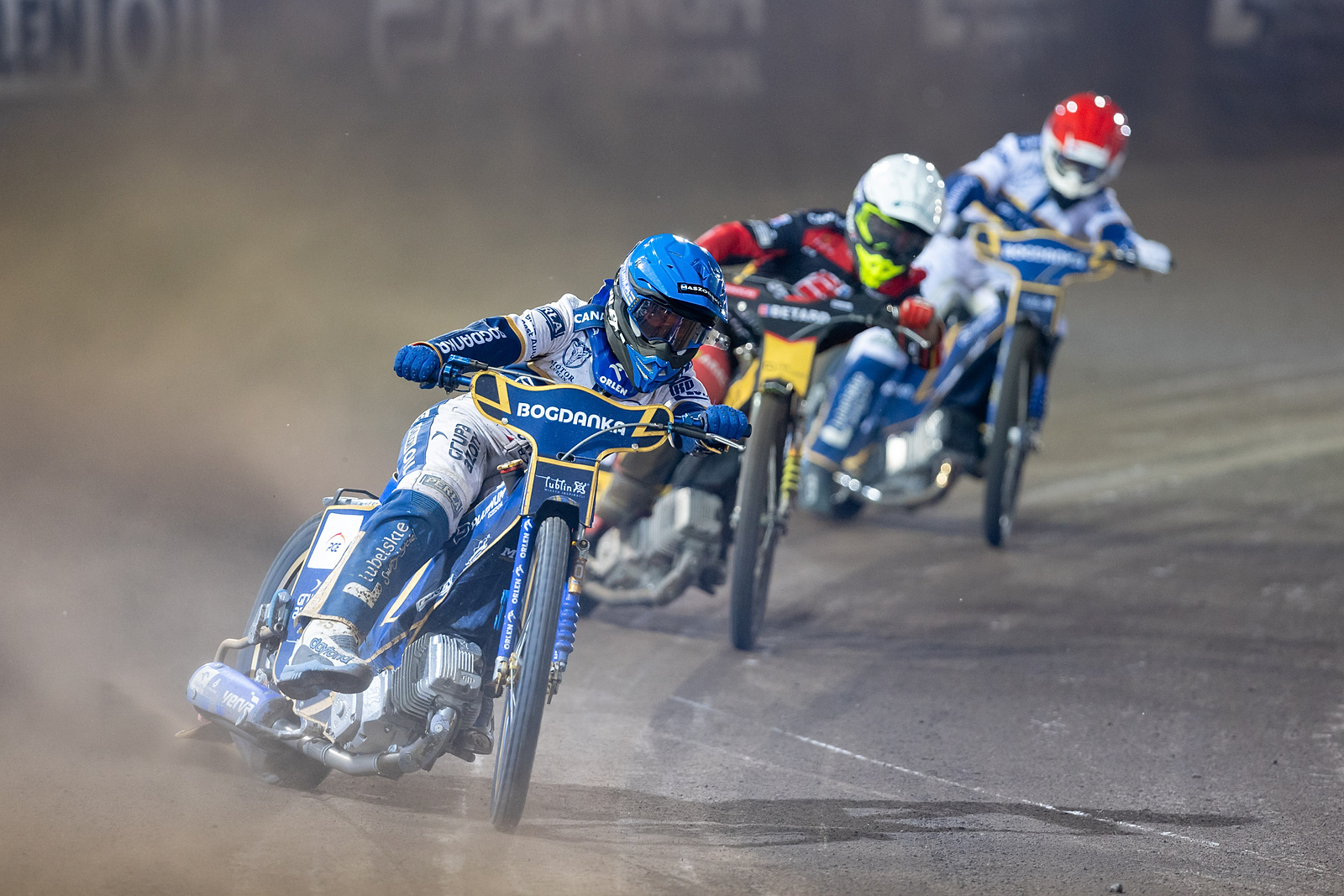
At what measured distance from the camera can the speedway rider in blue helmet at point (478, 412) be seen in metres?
4.51

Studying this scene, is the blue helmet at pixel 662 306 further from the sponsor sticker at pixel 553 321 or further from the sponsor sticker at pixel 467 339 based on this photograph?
the sponsor sticker at pixel 467 339

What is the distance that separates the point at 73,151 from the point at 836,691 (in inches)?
382

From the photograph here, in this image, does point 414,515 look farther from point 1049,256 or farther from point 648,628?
point 1049,256

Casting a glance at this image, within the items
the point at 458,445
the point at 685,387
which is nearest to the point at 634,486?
the point at 685,387

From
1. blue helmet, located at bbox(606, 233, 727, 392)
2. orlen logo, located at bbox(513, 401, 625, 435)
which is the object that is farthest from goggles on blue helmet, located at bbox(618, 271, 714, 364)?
orlen logo, located at bbox(513, 401, 625, 435)

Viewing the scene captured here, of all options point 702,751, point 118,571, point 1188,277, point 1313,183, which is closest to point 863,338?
point 702,751

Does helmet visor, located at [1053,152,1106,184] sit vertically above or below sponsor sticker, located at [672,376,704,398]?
above

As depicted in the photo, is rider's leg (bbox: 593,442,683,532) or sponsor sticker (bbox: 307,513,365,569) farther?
rider's leg (bbox: 593,442,683,532)

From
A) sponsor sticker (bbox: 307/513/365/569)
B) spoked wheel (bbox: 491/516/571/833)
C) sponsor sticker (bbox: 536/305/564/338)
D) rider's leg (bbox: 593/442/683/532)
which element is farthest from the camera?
rider's leg (bbox: 593/442/683/532)

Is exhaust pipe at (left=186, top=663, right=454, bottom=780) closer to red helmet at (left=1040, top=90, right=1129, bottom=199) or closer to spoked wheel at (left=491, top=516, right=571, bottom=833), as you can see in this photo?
spoked wheel at (left=491, top=516, right=571, bottom=833)

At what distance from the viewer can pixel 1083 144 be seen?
8617mm

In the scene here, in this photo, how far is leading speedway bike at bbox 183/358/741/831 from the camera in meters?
4.48

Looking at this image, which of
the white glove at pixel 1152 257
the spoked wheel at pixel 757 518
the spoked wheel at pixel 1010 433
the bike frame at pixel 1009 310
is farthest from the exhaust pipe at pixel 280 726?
the white glove at pixel 1152 257

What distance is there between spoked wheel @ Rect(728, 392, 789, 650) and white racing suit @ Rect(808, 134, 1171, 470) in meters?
1.74
